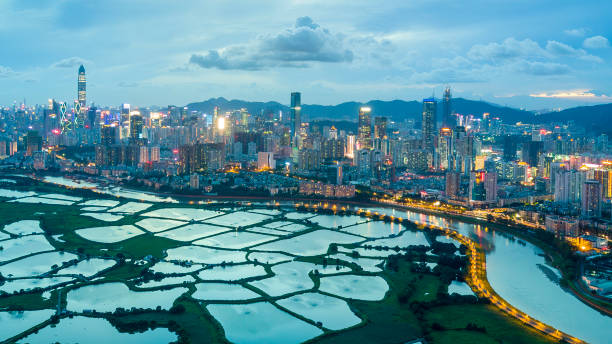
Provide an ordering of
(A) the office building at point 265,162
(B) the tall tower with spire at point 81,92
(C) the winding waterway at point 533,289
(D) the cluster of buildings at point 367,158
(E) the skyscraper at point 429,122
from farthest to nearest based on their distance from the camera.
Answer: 1. (B) the tall tower with spire at point 81,92
2. (E) the skyscraper at point 429,122
3. (A) the office building at point 265,162
4. (D) the cluster of buildings at point 367,158
5. (C) the winding waterway at point 533,289

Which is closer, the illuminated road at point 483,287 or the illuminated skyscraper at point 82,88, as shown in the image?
the illuminated road at point 483,287

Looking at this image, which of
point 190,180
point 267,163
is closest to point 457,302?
point 190,180

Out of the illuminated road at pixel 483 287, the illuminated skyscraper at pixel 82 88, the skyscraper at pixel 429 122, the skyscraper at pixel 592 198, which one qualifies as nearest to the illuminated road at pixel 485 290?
the illuminated road at pixel 483 287

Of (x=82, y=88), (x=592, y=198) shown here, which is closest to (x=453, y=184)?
(x=592, y=198)

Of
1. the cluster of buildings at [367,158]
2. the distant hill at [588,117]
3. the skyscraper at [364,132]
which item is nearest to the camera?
the cluster of buildings at [367,158]

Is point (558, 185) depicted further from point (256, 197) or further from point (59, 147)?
point (59, 147)

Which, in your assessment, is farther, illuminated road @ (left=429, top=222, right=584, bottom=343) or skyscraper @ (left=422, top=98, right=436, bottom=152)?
skyscraper @ (left=422, top=98, right=436, bottom=152)

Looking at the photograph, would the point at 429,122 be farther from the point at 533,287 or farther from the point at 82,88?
the point at 82,88

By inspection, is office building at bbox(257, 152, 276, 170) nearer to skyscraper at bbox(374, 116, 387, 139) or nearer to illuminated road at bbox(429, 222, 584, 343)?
skyscraper at bbox(374, 116, 387, 139)

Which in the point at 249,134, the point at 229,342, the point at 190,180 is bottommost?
the point at 229,342

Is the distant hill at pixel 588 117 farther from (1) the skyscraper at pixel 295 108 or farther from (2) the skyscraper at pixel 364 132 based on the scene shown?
(1) the skyscraper at pixel 295 108

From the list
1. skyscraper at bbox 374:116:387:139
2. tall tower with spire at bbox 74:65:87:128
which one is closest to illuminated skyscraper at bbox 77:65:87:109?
tall tower with spire at bbox 74:65:87:128
